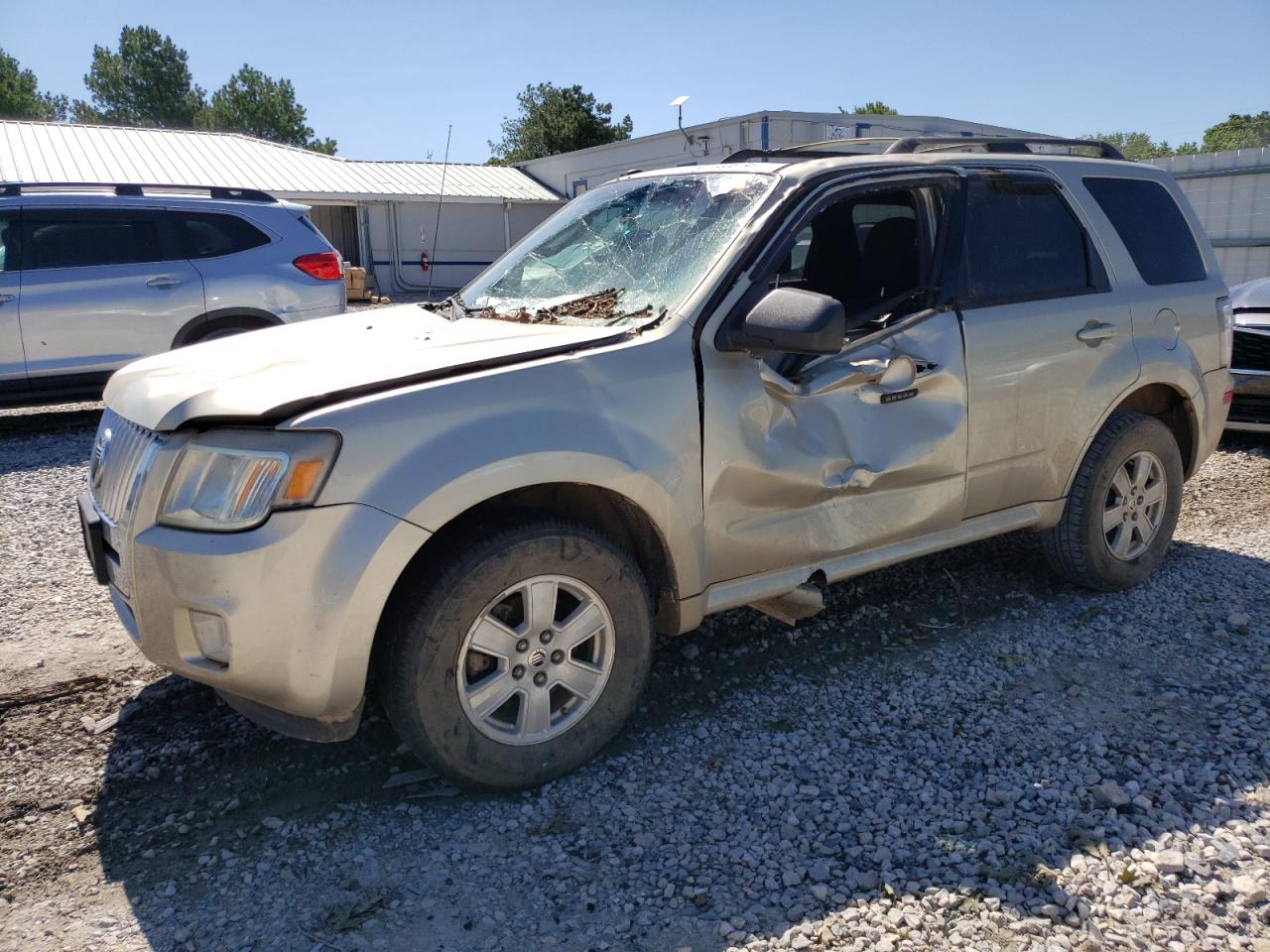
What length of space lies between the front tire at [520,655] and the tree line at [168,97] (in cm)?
7853

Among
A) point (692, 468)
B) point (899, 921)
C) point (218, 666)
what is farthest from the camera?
point (692, 468)

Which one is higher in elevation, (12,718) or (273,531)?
(273,531)

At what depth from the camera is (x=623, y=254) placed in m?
3.72

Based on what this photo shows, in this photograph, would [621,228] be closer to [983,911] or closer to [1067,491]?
[1067,491]

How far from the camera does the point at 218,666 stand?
2674 millimetres

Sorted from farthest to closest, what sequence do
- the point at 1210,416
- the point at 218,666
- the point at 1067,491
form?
the point at 1210,416
the point at 1067,491
the point at 218,666

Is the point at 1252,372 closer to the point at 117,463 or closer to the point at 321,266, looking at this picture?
the point at 117,463

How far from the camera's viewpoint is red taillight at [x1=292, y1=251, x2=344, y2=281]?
873 centimetres

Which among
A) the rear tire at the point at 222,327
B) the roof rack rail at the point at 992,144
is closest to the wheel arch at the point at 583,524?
the roof rack rail at the point at 992,144

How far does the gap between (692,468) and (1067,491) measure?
2.16 m

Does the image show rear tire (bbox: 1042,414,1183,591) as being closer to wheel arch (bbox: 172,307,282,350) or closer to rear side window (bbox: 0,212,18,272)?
wheel arch (bbox: 172,307,282,350)

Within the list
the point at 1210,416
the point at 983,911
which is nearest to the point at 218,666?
the point at 983,911

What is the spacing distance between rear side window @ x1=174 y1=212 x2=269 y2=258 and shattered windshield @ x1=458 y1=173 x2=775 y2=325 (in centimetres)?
523

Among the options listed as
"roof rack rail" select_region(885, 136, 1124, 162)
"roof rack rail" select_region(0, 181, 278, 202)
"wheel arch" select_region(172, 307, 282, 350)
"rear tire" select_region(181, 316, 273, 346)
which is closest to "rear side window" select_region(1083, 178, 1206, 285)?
"roof rack rail" select_region(885, 136, 1124, 162)
